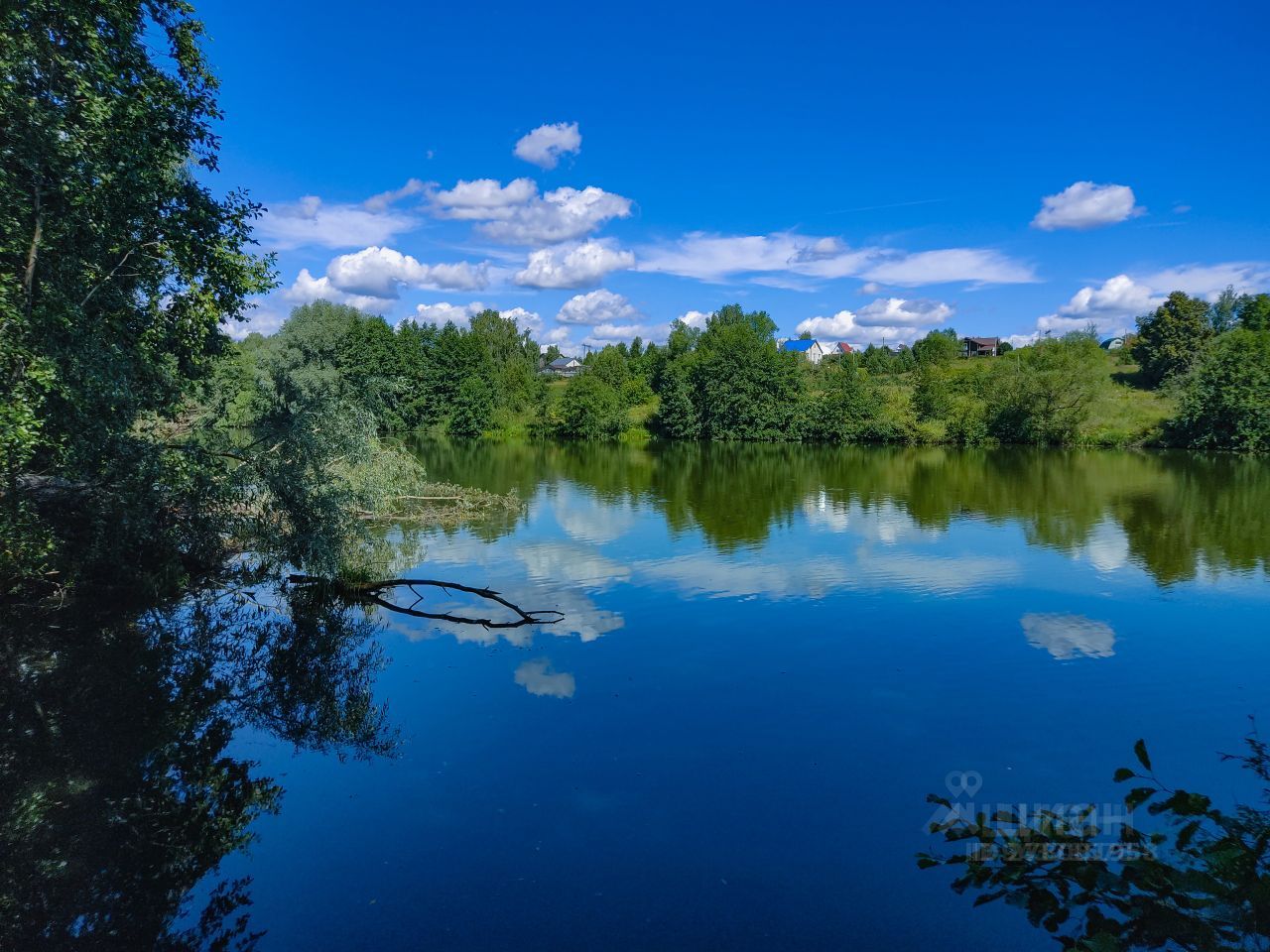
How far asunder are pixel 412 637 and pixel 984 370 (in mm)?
61558

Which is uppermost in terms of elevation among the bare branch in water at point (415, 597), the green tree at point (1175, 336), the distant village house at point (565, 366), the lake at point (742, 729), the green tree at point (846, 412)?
the distant village house at point (565, 366)

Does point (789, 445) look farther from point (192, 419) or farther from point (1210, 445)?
point (192, 419)

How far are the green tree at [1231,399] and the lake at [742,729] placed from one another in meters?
34.2

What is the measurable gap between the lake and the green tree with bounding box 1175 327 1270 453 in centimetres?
3420

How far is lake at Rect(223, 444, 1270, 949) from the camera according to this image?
273 inches

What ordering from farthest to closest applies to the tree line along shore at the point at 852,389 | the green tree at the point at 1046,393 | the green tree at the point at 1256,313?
the green tree at the point at 1256,313, the green tree at the point at 1046,393, the tree line along shore at the point at 852,389

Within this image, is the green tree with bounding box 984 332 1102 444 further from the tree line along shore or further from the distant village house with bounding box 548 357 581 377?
the distant village house with bounding box 548 357 581 377

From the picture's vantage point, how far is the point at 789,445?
62.0 meters

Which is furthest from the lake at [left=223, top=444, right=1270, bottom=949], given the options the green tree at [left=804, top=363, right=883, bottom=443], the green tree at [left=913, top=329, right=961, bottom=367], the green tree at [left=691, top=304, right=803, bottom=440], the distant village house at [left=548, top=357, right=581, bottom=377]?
the distant village house at [left=548, top=357, right=581, bottom=377]

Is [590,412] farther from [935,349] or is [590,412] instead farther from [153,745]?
[153,745]

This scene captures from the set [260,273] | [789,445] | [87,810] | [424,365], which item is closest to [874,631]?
[87,810]

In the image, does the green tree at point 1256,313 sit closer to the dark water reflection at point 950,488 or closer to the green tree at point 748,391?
the dark water reflection at point 950,488

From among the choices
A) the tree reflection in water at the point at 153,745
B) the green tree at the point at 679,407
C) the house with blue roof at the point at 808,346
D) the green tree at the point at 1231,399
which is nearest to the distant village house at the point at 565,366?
the house with blue roof at the point at 808,346

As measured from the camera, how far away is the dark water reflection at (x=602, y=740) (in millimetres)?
6855
